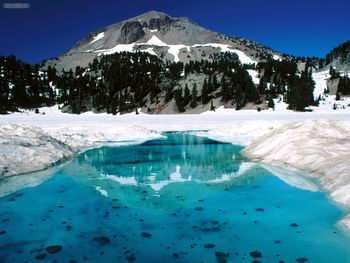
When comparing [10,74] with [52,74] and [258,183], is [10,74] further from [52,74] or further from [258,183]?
[258,183]

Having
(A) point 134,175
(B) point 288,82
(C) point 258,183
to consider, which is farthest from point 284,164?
(B) point 288,82

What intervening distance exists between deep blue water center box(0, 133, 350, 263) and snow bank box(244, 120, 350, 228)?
3.37 feet

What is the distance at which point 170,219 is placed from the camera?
12.6 meters

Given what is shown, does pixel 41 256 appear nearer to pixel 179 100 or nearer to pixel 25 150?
pixel 25 150

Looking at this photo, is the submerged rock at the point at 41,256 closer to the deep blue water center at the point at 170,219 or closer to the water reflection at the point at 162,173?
the deep blue water center at the point at 170,219

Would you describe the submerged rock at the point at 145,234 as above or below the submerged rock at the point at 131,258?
below

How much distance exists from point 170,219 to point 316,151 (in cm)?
1164

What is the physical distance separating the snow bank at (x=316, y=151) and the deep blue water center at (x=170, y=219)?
1029 millimetres

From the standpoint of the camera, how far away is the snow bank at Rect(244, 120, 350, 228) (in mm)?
15570

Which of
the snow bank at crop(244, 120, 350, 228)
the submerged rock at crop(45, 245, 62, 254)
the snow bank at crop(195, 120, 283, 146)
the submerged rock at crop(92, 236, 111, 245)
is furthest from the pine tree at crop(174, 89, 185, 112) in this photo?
the submerged rock at crop(45, 245, 62, 254)

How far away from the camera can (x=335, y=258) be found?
9.20m

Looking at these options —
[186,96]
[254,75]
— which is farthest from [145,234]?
[254,75]

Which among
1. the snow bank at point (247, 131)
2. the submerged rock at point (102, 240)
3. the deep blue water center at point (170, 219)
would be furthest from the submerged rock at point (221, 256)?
the snow bank at point (247, 131)

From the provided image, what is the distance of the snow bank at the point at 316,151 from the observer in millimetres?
15570
